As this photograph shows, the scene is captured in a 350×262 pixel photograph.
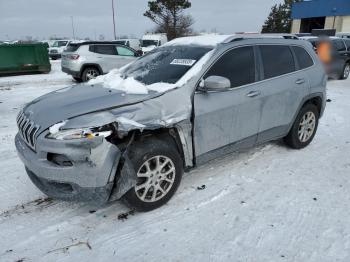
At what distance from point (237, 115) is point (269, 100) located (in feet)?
2.04

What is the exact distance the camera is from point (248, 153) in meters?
4.88

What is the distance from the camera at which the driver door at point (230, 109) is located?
11.6ft

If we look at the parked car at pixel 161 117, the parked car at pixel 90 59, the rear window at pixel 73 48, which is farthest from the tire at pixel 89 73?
the parked car at pixel 161 117

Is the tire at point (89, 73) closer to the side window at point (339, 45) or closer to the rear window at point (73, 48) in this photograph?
the rear window at point (73, 48)

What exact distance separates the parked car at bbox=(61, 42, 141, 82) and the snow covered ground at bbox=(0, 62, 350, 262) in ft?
25.1

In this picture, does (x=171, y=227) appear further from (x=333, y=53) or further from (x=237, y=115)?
(x=333, y=53)

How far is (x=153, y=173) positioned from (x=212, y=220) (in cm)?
75

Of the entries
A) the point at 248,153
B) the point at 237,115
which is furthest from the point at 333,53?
the point at 237,115

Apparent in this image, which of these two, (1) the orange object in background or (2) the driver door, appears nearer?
(2) the driver door

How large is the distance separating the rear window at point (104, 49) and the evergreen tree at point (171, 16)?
29.5 metres

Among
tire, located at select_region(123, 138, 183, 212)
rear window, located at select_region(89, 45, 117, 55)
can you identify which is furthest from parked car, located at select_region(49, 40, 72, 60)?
tire, located at select_region(123, 138, 183, 212)

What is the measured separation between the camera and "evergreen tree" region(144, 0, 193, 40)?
41.0 metres

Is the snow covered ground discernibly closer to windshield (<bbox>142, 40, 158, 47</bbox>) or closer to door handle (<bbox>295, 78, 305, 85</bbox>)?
door handle (<bbox>295, 78, 305, 85</bbox>)

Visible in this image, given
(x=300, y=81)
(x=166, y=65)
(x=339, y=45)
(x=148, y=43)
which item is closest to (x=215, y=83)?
(x=166, y=65)
